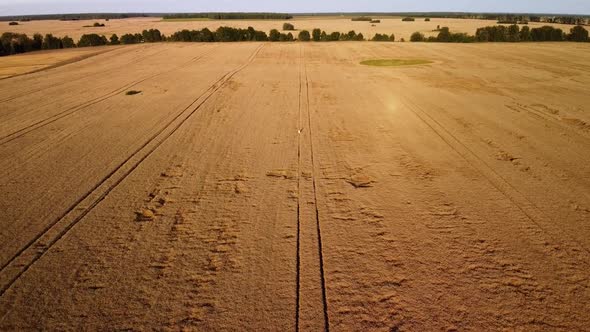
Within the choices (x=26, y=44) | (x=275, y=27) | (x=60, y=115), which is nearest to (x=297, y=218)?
(x=60, y=115)

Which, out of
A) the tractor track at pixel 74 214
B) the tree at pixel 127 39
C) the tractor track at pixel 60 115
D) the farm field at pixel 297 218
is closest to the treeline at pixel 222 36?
the tree at pixel 127 39

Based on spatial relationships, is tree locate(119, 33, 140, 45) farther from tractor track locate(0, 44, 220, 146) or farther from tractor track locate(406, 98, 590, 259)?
tractor track locate(406, 98, 590, 259)

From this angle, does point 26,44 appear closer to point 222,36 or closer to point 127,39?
point 127,39

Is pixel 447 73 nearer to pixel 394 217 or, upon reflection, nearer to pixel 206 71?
pixel 206 71

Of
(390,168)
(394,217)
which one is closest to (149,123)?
(390,168)

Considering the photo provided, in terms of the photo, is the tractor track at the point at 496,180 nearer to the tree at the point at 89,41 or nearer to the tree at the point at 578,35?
the tree at the point at 578,35

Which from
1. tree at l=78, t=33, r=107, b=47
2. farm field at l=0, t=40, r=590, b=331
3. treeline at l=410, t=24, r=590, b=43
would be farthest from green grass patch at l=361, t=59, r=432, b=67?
tree at l=78, t=33, r=107, b=47
